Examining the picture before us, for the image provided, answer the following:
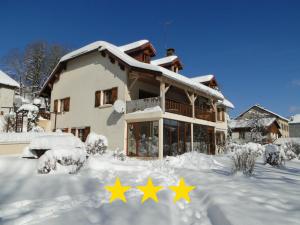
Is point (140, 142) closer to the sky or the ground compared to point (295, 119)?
closer to the ground

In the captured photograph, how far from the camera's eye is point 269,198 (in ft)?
17.3

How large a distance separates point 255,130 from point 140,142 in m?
28.9

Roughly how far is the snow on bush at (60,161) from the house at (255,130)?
3415cm

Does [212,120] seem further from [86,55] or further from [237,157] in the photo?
[237,157]

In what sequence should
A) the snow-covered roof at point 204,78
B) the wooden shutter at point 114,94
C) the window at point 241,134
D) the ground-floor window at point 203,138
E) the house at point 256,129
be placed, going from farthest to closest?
the window at point 241,134 < the house at point 256,129 < the snow-covered roof at point 204,78 < the ground-floor window at point 203,138 < the wooden shutter at point 114,94

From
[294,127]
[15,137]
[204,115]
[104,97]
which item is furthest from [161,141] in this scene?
[294,127]

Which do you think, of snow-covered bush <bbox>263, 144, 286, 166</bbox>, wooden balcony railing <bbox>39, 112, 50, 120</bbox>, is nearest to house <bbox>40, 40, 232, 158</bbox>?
Answer: wooden balcony railing <bbox>39, 112, 50, 120</bbox>

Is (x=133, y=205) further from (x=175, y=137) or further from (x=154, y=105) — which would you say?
(x=175, y=137)

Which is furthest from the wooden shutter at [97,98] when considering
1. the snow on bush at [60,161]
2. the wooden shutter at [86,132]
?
the snow on bush at [60,161]

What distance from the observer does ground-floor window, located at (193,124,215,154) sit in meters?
21.3

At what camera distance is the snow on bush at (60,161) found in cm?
882

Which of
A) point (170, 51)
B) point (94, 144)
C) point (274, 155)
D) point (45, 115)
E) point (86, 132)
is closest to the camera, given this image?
point (274, 155)

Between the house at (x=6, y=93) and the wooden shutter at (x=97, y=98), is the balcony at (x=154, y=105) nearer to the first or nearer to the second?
the wooden shutter at (x=97, y=98)

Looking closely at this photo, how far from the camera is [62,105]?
22.5m
